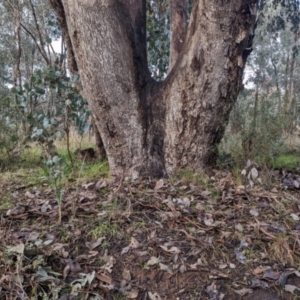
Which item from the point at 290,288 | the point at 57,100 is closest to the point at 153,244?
the point at 290,288

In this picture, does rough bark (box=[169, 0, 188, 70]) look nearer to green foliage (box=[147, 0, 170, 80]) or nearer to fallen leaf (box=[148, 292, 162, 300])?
green foliage (box=[147, 0, 170, 80])

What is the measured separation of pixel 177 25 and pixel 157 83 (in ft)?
3.81

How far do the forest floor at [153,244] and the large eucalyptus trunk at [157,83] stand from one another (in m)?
0.38

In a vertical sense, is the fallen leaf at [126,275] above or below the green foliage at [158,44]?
below

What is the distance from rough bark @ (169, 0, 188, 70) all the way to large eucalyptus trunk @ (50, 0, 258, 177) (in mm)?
822

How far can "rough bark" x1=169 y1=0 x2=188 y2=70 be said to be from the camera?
3377mm

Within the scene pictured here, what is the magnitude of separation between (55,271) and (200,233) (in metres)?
0.72

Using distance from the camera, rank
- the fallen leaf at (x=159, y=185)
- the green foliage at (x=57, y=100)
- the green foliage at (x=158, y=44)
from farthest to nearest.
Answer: the green foliage at (x=158, y=44)
the green foliage at (x=57, y=100)
the fallen leaf at (x=159, y=185)

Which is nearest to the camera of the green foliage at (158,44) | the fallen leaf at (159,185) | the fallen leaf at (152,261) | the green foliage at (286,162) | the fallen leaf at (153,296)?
the fallen leaf at (153,296)

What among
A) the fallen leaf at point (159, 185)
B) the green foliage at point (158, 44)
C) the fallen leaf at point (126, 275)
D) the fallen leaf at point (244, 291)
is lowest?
the fallen leaf at point (244, 291)

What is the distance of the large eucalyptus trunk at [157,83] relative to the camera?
2.26 meters

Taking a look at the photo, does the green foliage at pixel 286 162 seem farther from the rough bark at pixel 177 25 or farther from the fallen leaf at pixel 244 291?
the fallen leaf at pixel 244 291

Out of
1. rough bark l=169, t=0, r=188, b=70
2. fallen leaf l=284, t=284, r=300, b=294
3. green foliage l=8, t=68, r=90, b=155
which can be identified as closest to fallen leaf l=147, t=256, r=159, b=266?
fallen leaf l=284, t=284, r=300, b=294

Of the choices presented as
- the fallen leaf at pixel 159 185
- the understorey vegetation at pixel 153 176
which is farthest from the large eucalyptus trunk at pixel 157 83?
the fallen leaf at pixel 159 185
